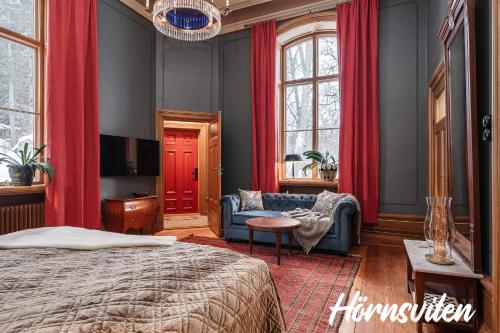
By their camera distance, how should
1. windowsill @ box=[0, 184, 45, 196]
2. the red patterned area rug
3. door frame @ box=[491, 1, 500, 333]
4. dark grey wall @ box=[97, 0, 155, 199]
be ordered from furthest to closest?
1. dark grey wall @ box=[97, 0, 155, 199]
2. windowsill @ box=[0, 184, 45, 196]
3. the red patterned area rug
4. door frame @ box=[491, 1, 500, 333]

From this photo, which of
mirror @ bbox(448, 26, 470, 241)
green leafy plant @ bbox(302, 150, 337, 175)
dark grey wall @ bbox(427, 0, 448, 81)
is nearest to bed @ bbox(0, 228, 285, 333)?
mirror @ bbox(448, 26, 470, 241)

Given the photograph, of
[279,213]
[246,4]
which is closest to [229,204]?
[279,213]

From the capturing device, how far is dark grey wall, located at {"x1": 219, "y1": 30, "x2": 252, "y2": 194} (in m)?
5.24

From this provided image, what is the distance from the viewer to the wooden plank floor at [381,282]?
6.43 feet

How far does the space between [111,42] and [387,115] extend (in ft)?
13.4

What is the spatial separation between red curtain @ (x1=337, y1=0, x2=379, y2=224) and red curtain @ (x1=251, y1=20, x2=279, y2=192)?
1.09 metres

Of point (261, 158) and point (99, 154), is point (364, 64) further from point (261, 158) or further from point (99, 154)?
point (99, 154)

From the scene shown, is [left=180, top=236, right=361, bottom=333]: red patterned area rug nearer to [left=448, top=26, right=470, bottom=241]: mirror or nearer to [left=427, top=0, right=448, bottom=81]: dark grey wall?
[left=448, top=26, right=470, bottom=241]: mirror

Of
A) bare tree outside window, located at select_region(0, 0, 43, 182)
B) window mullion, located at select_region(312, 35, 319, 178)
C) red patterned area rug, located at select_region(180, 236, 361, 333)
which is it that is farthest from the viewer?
window mullion, located at select_region(312, 35, 319, 178)

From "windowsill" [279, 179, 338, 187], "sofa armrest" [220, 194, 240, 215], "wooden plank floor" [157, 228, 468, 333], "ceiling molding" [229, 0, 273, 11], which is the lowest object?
"wooden plank floor" [157, 228, 468, 333]

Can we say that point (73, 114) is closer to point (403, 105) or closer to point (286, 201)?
point (286, 201)

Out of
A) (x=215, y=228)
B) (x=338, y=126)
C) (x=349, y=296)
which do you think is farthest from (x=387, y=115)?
(x=215, y=228)

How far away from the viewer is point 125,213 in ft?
12.9

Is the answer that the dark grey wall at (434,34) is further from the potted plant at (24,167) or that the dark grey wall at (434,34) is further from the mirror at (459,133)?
the potted plant at (24,167)
